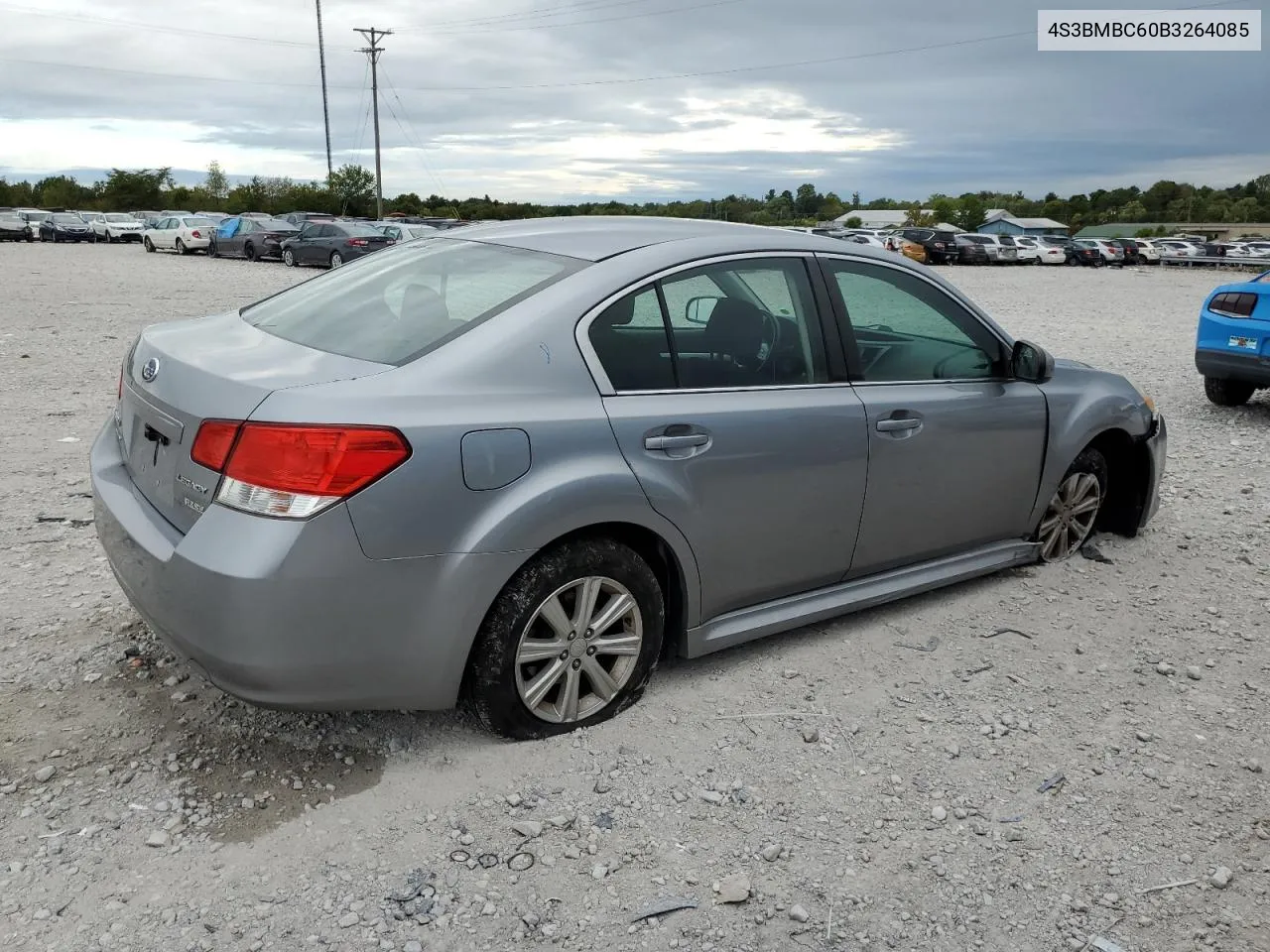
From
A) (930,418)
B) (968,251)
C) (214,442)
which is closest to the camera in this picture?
(214,442)

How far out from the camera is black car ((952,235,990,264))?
1735 inches

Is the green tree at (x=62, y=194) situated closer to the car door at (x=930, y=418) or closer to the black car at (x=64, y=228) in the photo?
the black car at (x=64, y=228)

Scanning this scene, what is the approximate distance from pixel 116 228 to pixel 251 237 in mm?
18033

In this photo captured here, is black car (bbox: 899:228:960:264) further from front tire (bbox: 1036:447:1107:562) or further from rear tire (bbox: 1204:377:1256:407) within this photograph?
front tire (bbox: 1036:447:1107:562)

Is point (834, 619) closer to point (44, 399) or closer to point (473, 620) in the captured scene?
point (473, 620)

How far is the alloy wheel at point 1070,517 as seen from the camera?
16.7ft

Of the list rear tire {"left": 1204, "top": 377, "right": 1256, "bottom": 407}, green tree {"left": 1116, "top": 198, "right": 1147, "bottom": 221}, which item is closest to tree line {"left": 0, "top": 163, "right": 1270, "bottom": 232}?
green tree {"left": 1116, "top": 198, "right": 1147, "bottom": 221}

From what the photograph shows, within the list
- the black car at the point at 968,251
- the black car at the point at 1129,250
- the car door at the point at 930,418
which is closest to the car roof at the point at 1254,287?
the car door at the point at 930,418

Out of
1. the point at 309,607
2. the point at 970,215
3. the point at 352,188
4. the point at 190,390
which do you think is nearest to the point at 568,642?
the point at 309,607

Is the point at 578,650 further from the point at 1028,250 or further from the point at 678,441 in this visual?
the point at 1028,250

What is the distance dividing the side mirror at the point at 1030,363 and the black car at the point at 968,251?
138 feet

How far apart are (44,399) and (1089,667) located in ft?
25.4

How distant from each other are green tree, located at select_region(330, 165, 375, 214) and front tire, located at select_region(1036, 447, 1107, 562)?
76.7 m

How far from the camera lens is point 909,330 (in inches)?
174
